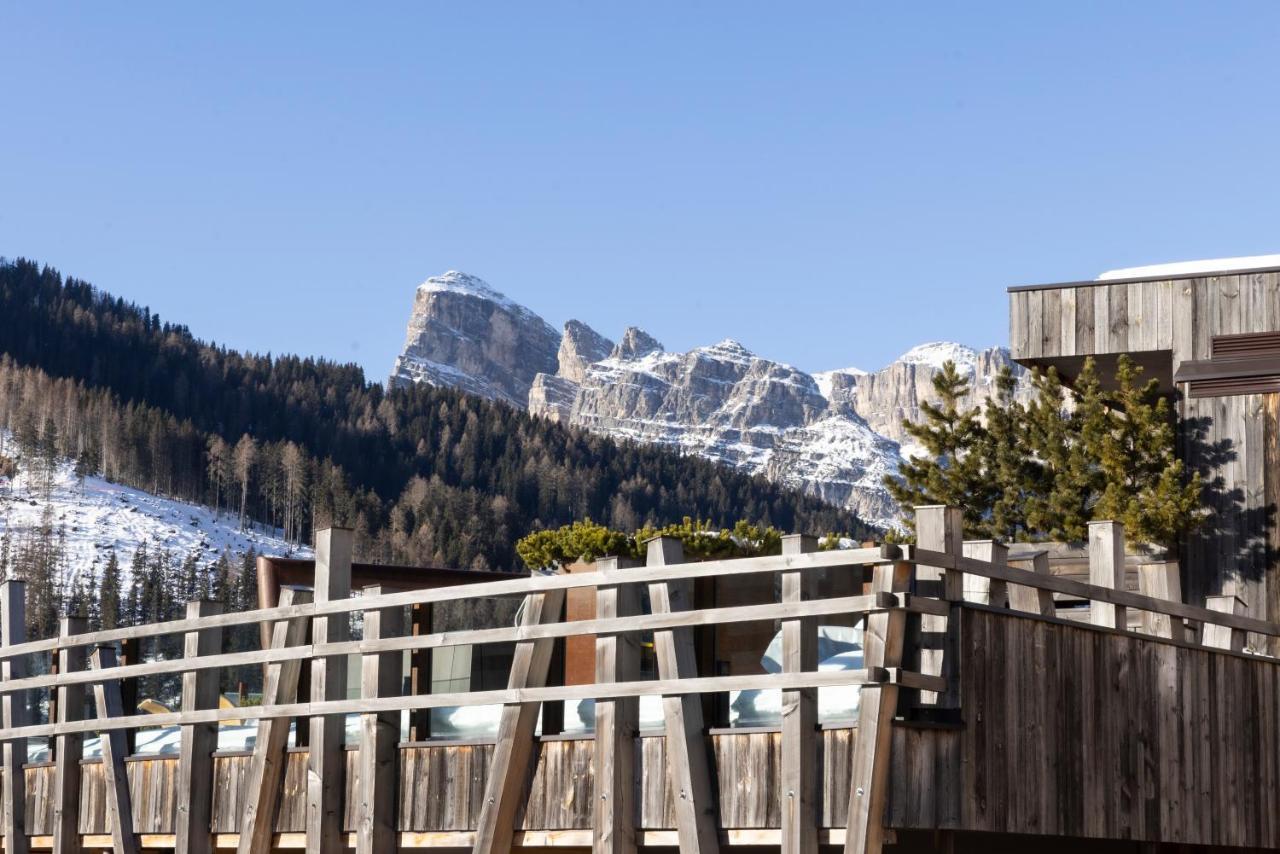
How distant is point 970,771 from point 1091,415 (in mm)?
13105

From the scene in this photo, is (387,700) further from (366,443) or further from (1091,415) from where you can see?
(366,443)

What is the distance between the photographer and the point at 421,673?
10078 millimetres

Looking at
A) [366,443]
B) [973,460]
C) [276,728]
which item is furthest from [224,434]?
[276,728]

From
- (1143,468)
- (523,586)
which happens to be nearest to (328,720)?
(523,586)

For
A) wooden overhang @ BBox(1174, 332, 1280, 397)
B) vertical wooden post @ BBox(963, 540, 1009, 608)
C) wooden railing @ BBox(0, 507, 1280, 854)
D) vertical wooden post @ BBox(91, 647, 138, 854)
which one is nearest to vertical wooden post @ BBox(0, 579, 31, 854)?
wooden railing @ BBox(0, 507, 1280, 854)

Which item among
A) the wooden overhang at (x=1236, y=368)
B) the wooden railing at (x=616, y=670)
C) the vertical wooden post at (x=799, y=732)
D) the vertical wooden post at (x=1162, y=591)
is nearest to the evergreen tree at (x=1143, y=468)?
the wooden overhang at (x=1236, y=368)

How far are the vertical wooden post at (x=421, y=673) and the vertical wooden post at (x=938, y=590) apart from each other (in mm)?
2951

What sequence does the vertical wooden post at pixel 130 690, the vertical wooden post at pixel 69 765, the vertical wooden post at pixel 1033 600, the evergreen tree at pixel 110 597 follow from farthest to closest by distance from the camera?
the evergreen tree at pixel 110 597, the vertical wooden post at pixel 69 765, the vertical wooden post at pixel 130 690, the vertical wooden post at pixel 1033 600

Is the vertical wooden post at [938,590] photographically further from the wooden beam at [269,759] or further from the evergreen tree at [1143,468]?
the evergreen tree at [1143,468]

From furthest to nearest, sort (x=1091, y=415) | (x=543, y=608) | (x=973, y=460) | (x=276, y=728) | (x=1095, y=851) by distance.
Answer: (x=973, y=460) < (x=1091, y=415) < (x=1095, y=851) < (x=276, y=728) < (x=543, y=608)

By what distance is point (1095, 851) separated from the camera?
37.5ft

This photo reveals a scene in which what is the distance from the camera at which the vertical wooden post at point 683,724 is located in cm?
849

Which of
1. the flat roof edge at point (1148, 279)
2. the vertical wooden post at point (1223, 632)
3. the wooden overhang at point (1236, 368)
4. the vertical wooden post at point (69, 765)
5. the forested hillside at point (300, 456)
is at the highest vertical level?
the forested hillside at point (300, 456)

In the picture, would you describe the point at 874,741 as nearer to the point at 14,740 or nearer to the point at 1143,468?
the point at 14,740
